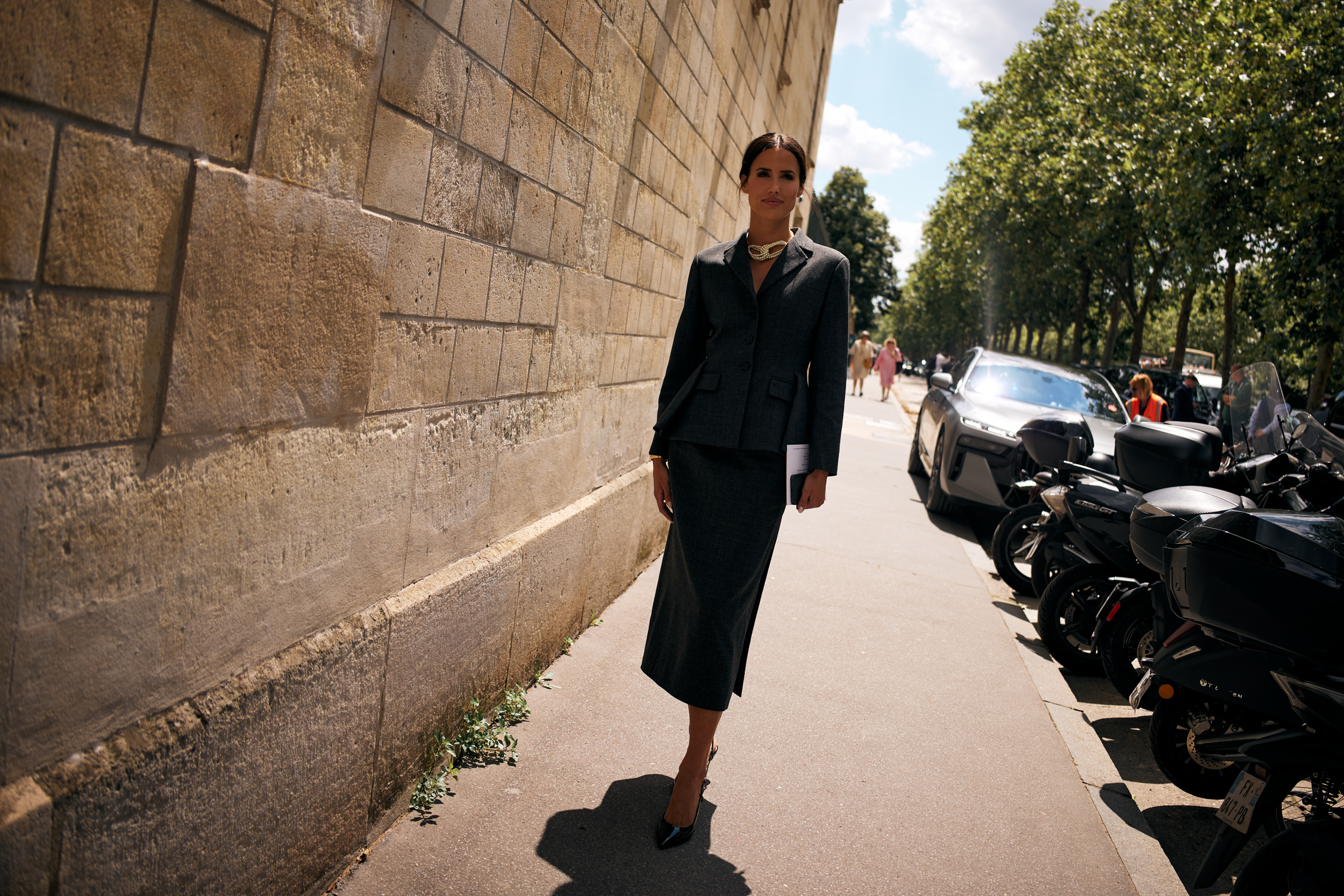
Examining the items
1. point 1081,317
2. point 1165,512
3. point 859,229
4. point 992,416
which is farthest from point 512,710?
point 859,229

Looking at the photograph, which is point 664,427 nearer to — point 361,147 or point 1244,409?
point 361,147

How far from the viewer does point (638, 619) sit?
488 centimetres

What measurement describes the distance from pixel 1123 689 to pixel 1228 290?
19123mm

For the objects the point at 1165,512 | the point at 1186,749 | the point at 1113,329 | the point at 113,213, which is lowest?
the point at 1186,749

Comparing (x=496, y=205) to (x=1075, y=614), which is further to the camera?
(x=1075, y=614)

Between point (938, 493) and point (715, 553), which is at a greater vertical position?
point (715, 553)

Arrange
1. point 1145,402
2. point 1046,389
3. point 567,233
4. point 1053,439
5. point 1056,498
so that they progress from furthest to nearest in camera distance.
→ point 1145,402
point 1046,389
point 1053,439
point 1056,498
point 567,233

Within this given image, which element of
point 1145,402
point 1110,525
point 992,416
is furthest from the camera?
point 1145,402

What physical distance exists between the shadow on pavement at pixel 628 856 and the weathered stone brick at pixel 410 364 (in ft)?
4.26

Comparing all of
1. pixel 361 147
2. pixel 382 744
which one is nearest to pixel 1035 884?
pixel 382 744

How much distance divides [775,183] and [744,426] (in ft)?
2.39

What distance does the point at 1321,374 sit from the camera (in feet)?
52.7

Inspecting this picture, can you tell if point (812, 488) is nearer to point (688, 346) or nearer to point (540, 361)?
point (688, 346)

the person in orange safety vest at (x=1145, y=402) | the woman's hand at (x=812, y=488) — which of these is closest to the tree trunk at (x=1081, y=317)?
the person in orange safety vest at (x=1145, y=402)
